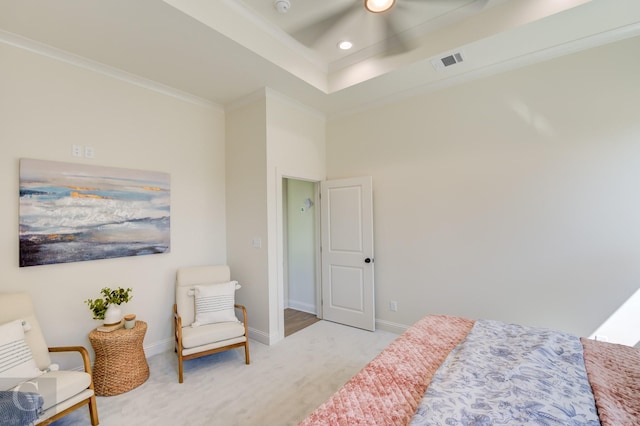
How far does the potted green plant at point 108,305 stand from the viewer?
8.59 feet

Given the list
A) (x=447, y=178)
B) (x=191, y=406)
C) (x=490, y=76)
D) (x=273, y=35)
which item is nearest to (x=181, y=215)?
(x=191, y=406)

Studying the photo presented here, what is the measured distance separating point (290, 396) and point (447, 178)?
2792 millimetres

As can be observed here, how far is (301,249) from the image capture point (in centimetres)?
488

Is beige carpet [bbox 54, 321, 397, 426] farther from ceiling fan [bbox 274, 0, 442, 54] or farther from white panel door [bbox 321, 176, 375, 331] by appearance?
ceiling fan [bbox 274, 0, 442, 54]

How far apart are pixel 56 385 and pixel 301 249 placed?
335 cm

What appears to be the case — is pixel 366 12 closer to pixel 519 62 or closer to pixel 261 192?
pixel 519 62

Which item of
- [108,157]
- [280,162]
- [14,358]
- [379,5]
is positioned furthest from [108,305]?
[379,5]

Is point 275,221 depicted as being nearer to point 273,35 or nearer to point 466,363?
point 273,35

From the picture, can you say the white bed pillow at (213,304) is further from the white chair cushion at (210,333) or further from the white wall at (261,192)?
the white wall at (261,192)

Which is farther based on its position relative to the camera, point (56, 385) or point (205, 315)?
point (205, 315)

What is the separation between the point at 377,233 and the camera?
392cm

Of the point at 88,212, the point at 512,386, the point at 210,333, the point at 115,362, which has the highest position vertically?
the point at 88,212

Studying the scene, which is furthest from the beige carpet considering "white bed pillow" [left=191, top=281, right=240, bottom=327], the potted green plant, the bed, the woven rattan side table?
the bed

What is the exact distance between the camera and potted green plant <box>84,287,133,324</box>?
2617mm
